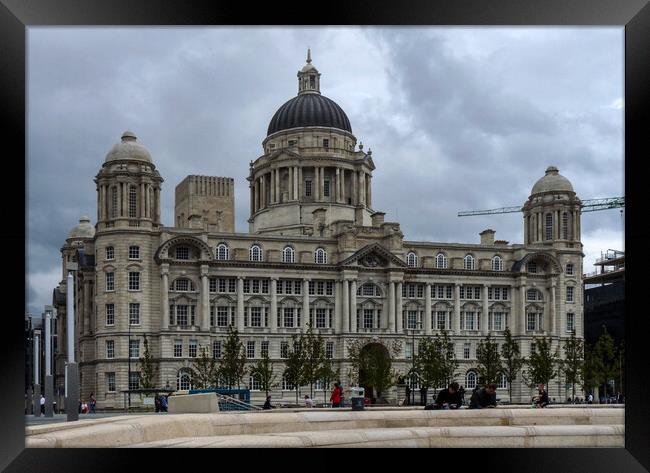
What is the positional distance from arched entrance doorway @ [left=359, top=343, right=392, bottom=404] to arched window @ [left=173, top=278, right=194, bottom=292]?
54.7ft

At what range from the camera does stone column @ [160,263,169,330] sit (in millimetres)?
93000

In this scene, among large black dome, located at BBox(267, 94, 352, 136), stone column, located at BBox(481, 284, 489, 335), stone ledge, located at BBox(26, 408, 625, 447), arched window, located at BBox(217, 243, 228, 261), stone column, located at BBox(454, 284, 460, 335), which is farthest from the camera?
large black dome, located at BBox(267, 94, 352, 136)

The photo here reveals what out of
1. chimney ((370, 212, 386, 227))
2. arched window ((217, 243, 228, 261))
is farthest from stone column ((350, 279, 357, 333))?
arched window ((217, 243, 228, 261))

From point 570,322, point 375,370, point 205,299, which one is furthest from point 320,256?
point 570,322

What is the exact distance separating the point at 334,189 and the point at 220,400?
82.8 metres

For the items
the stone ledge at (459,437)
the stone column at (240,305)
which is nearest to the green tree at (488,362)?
the stone column at (240,305)

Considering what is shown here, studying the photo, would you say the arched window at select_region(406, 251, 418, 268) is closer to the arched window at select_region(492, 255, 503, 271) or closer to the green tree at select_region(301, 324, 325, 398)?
the arched window at select_region(492, 255, 503, 271)

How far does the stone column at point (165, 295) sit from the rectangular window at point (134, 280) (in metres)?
2.14

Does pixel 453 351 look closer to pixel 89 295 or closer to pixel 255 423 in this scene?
pixel 89 295

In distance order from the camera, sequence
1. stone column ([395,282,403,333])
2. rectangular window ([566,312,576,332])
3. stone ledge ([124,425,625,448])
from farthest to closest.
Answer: rectangular window ([566,312,576,332]), stone column ([395,282,403,333]), stone ledge ([124,425,625,448])

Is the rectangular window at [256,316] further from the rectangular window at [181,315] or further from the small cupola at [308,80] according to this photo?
the small cupola at [308,80]

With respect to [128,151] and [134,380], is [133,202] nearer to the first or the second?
[128,151]

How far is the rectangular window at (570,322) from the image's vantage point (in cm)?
10906

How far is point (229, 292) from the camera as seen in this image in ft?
319
